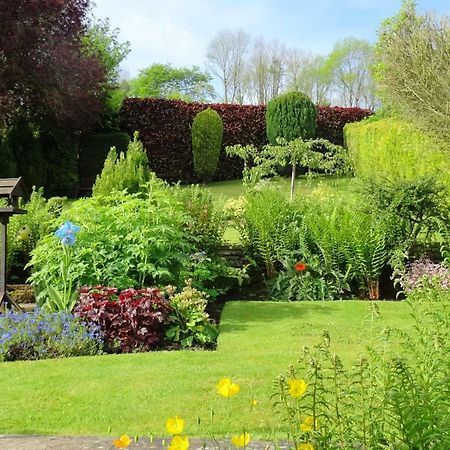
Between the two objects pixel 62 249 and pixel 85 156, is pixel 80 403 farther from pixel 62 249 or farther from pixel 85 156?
pixel 85 156

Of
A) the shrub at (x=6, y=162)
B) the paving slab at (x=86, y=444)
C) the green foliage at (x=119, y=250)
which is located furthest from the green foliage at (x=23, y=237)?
the shrub at (x=6, y=162)

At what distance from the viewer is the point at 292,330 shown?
547 centimetres

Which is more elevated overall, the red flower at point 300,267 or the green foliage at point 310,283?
the red flower at point 300,267

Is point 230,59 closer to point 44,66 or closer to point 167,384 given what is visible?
point 44,66

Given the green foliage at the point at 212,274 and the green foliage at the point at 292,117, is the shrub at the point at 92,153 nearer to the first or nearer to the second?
the green foliage at the point at 292,117

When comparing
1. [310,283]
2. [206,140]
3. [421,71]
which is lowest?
[310,283]

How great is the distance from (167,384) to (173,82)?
59400mm

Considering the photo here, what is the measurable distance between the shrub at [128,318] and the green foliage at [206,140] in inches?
546

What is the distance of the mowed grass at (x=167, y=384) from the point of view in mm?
3424

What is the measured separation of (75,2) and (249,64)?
2743cm

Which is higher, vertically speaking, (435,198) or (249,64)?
(249,64)

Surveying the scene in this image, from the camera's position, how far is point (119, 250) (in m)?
6.21

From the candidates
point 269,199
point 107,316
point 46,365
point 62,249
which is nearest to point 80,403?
point 46,365

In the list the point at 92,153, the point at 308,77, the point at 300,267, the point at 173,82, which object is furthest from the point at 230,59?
the point at 300,267
